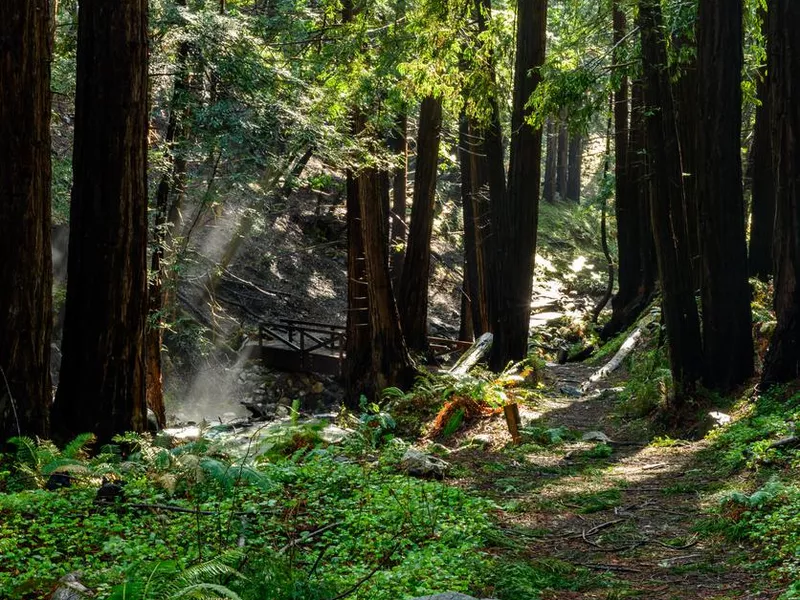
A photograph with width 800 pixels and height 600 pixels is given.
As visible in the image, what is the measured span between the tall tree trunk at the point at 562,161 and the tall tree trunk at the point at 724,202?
3381 cm

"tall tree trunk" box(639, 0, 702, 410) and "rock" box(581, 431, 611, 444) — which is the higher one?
"tall tree trunk" box(639, 0, 702, 410)

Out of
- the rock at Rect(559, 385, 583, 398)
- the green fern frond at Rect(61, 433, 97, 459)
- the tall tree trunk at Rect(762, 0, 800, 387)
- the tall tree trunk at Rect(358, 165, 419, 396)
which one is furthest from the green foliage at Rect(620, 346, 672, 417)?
the green fern frond at Rect(61, 433, 97, 459)

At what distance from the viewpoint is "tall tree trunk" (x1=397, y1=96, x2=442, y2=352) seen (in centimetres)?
1756

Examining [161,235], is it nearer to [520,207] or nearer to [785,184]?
[520,207]

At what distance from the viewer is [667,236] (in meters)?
11.1

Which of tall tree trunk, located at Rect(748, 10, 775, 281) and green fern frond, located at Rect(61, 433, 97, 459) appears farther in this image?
tall tree trunk, located at Rect(748, 10, 775, 281)

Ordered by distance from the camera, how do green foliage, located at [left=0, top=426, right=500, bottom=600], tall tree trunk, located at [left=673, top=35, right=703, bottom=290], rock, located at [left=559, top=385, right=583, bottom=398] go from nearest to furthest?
1. green foliage, located at [left=0, top=426, right=500, bottom=600]
2. tall tree trunk, located at [left=673, top=35, right=703, bottom=290]
3. rock, located at [left=559, top=385, right=583, bottom=398]

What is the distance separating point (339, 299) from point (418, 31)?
16.1 metres

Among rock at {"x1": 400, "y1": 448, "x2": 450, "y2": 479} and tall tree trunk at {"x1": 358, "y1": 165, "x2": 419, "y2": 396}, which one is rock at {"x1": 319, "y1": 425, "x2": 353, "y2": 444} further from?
tall tree trunk at {"x1": 358, "y1": 165, "x2": 419, "y2": 396}

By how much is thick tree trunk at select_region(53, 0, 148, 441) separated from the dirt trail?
358 centimetres

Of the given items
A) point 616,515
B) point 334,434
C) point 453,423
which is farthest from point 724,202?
point 334,434

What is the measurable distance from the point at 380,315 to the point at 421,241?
13.0ft

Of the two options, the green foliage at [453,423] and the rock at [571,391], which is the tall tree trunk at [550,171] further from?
the green foliage at [453,423]

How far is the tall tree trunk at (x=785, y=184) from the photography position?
31.7 feet
